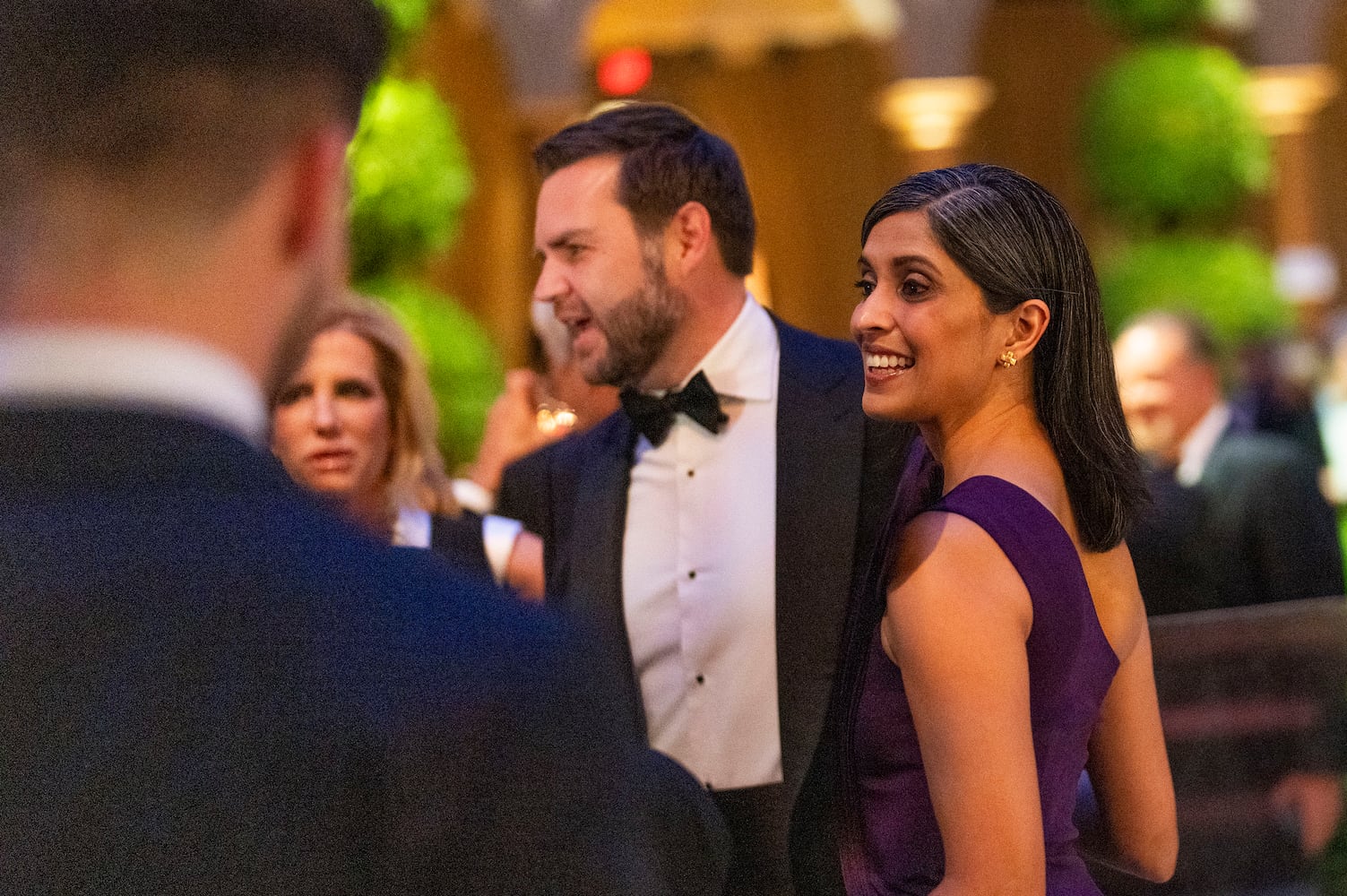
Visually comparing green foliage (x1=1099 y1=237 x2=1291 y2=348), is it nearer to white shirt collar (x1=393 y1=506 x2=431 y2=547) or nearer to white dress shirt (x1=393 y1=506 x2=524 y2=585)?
white dress shirt (x1=393 y1=506 x2=524 y2=585)

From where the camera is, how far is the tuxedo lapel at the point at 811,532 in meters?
2.23

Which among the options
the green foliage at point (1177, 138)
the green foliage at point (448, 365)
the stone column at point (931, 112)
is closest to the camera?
the green foliage at point (448, 365)

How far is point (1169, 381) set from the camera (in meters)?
4.31

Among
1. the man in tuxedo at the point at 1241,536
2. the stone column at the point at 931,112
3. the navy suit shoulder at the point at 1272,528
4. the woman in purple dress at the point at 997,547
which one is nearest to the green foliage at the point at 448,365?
the man in tuxedo at the point at 1241,536

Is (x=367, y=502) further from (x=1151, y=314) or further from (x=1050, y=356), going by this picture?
(x=1151, y=314)

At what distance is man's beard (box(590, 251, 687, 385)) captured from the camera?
8.13ft

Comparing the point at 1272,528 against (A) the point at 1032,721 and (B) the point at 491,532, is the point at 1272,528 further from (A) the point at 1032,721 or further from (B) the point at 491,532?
(A) the point at 1032,721

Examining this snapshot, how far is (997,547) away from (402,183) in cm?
469

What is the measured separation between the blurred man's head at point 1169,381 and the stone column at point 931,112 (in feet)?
15.2

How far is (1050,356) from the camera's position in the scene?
5.81 ft

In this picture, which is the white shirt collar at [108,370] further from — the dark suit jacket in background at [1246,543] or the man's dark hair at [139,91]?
the dark suit jacket in background at [1246,543]

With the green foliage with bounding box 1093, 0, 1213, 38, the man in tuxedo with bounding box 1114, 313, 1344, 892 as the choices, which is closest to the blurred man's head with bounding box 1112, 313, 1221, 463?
the man in tuxedo with bounding box 1114, 313, 1344, 892

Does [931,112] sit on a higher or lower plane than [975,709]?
higher

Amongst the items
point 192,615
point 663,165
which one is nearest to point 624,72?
point 663,165
